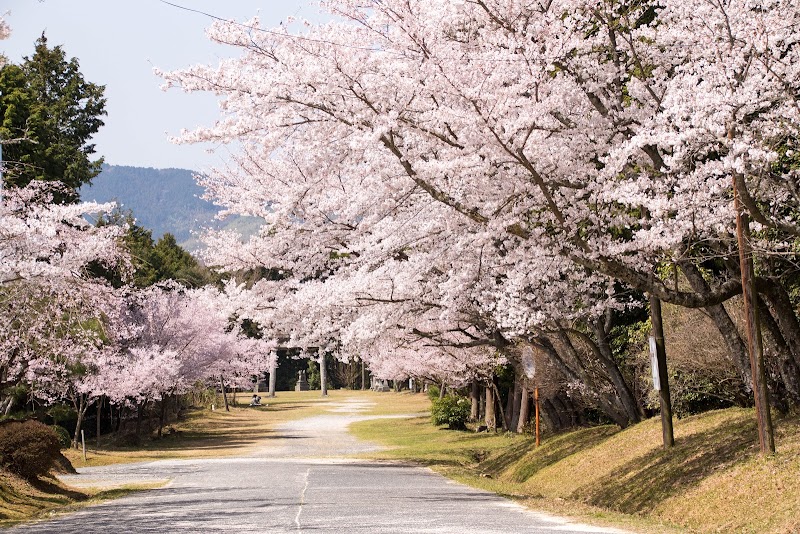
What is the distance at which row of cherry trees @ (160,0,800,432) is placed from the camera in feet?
42.7

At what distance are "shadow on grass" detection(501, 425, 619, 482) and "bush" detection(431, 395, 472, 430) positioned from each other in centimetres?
1971

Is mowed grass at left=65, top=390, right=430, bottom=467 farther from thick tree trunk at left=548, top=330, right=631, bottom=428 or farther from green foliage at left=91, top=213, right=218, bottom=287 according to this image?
thick tree trunk at left=548, top=330, right=631, bottom=428

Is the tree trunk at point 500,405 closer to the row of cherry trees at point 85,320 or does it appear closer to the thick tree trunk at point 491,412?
the thick tree trunk at point 491,412

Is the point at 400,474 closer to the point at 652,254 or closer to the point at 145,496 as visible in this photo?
the point at 145,496

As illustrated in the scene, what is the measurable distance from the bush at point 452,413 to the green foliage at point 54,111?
20.2 metres

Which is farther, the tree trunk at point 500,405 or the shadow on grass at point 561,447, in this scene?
the tree trunk at point 500,405

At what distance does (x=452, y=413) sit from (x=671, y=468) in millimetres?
29471

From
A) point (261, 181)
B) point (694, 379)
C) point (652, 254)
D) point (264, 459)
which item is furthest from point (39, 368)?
point (652, 254)

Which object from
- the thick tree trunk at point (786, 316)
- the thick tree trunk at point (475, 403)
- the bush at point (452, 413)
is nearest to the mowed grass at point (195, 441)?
the bush at point (452, 413)

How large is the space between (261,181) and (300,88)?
1058 centimetres

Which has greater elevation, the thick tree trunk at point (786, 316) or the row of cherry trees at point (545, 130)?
the row of cherry trees at point (545, 130)

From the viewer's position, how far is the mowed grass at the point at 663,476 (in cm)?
1270

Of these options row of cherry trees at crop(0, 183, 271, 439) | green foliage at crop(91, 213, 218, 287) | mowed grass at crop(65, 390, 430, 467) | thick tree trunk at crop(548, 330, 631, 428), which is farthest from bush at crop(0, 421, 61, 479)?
green foliage at crop(91, 213, 218, 287)

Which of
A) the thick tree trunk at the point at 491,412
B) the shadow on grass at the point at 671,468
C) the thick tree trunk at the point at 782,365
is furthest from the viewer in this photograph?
the thick tree trunk at the point at 491,412
